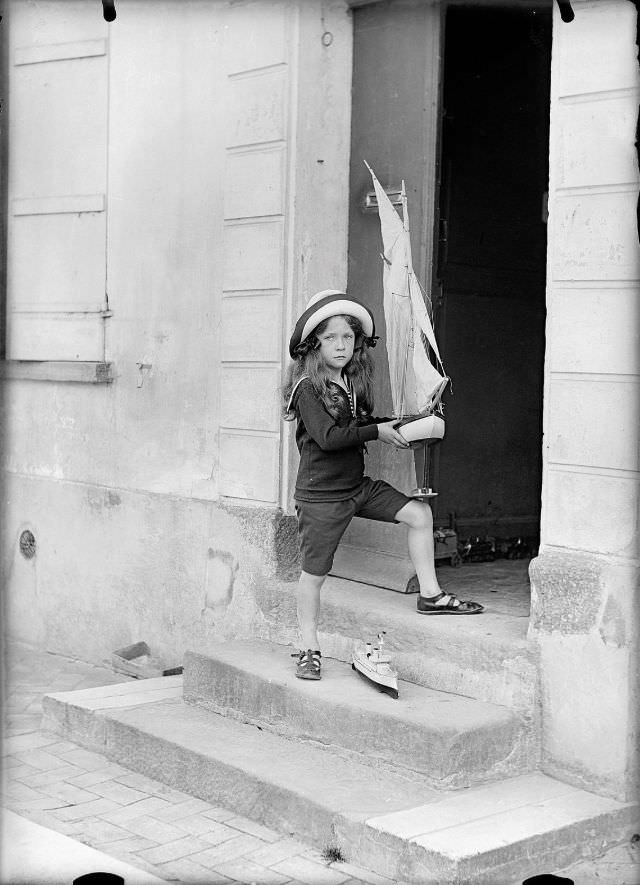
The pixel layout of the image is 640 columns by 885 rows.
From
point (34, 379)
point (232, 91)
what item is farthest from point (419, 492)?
point (34, 379)

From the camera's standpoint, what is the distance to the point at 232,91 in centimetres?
621

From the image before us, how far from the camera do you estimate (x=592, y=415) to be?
445cm

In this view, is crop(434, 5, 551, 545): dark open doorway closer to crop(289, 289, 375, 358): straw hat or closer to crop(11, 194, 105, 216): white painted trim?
crop(289, 289, 375, 358): straw hat

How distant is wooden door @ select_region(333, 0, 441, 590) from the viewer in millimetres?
5719

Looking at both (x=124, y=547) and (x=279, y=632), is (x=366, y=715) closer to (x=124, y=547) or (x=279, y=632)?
(x=279, y=632)

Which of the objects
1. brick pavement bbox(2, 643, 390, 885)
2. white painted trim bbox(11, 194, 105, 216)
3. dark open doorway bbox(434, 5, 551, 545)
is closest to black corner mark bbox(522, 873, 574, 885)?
brick pavement bbox(2, 643, 390, 885)

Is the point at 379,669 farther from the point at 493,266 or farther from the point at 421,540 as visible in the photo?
the point at 493,266

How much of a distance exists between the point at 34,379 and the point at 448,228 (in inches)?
107

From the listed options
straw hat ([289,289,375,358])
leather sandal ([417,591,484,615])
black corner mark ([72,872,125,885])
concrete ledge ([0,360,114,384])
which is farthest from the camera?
concrete ledge ([0,360,114,384])

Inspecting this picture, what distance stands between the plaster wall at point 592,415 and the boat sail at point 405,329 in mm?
669

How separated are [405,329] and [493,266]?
1.80 metres

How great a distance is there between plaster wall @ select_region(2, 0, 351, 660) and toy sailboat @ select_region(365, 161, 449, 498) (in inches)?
28.5

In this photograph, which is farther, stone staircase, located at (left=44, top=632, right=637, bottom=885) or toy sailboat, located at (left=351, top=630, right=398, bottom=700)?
toy sailboat, located at (left=351, top=630, right=398, bottom=700)

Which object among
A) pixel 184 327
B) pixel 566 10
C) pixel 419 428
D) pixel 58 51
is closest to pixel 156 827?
pixel 419 428
